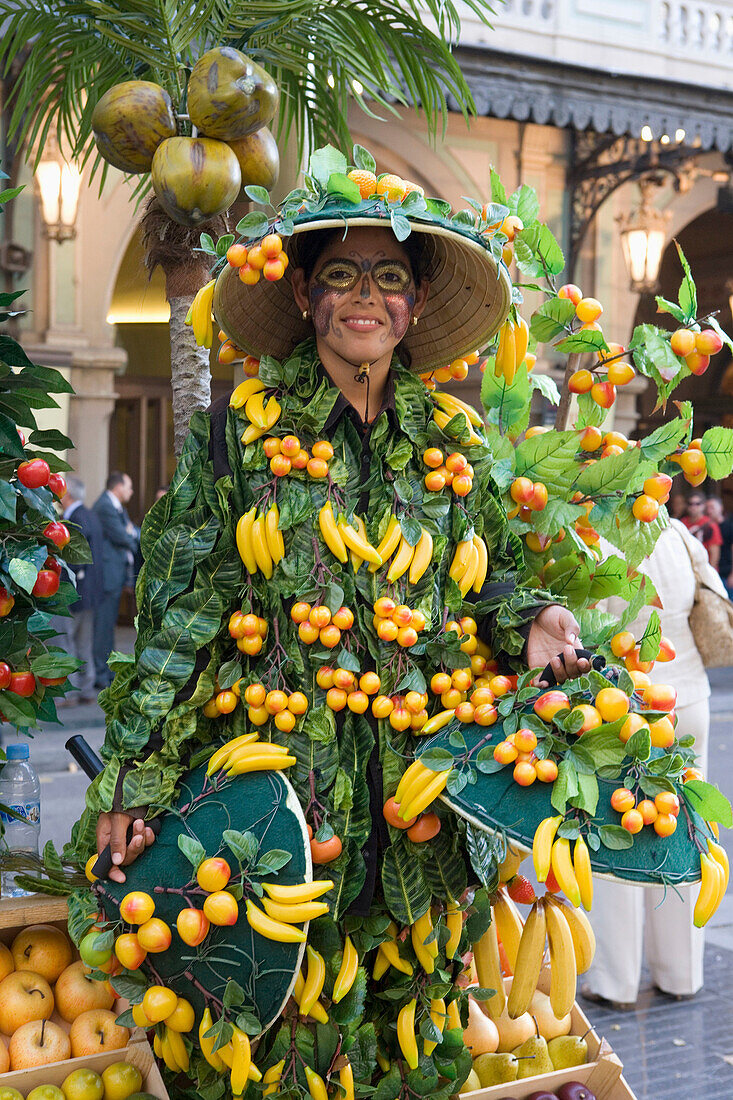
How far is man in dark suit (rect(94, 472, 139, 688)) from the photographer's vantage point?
8.37 m

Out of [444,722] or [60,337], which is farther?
[60,337]

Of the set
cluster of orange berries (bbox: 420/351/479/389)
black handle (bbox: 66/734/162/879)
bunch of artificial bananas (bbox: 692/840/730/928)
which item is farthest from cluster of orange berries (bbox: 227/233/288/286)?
bunch of artificial bananas (bbox: 692/840/730/928)

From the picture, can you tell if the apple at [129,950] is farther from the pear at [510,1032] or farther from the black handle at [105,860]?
the pear at [510,1032]

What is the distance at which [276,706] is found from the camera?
6.40 feet

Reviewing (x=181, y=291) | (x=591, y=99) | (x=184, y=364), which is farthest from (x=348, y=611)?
(x=591, y=99)

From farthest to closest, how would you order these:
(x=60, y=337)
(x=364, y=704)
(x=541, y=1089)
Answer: (x=60, y=337) → (x=541, y=1089) → (x=364, y=704)

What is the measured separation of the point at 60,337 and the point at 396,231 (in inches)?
298

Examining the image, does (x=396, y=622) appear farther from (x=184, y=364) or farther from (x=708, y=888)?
(x=184, y=364)

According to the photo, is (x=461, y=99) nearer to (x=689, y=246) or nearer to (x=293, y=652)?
(x=293, y=652)

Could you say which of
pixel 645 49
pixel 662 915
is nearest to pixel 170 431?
pixel 645 49

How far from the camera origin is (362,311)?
200cm

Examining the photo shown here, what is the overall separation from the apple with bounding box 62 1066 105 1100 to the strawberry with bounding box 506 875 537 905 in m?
0.85

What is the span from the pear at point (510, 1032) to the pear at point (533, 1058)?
0.02 meters

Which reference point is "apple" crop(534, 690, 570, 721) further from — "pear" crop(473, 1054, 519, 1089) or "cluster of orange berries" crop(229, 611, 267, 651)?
"pear" crop(473, 1054, 519, 1089)
